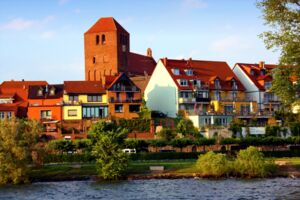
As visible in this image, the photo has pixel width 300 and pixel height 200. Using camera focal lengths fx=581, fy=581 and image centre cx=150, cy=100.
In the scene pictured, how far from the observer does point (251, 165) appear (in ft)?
216

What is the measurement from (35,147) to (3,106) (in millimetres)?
36986

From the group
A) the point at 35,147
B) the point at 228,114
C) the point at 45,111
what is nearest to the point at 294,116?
the point at 228,114

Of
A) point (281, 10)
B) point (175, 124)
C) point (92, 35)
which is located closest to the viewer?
point (281, 10)

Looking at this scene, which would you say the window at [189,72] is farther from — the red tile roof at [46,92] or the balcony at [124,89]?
the red tile roof at [46,92]

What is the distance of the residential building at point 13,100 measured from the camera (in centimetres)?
10350

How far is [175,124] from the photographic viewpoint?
101 meters

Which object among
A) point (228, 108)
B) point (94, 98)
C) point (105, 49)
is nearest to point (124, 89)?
point (94, 98)

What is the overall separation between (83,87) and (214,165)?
45.0m

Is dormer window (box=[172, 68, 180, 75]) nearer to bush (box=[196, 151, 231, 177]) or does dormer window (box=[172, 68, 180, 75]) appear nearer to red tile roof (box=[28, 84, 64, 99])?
red tile roof (box=[28, 84, 64, 99])

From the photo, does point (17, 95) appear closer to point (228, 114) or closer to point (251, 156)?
point (228, 114)

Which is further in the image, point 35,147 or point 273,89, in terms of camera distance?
point 35,147

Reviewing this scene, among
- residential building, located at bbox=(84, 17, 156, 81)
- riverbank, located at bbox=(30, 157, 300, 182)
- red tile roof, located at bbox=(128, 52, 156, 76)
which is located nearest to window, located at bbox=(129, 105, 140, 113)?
residential building, located at bbox=(84, 17, 156, 81)

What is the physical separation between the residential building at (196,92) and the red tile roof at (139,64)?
23.5 metres

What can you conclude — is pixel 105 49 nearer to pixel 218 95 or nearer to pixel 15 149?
pixel 218 95
